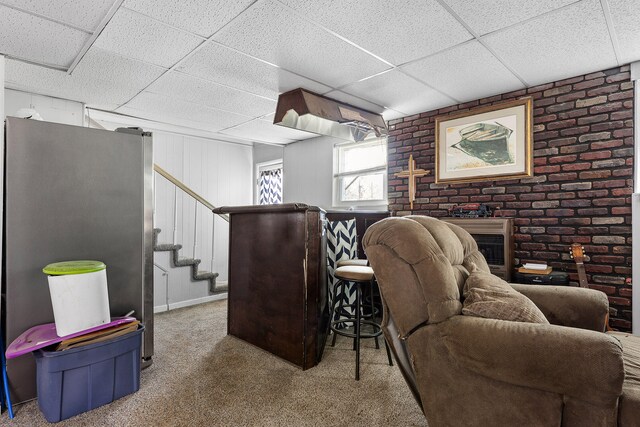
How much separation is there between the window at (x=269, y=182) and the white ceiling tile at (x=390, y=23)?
364 centimetres

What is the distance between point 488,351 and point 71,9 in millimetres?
2926

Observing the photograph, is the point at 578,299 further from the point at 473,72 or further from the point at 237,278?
the point at 237,278

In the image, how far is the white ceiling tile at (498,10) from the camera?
2.04 metres

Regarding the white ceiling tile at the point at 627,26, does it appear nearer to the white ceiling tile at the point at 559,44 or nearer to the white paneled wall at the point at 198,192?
the white ceiling tile at the point at 559,44

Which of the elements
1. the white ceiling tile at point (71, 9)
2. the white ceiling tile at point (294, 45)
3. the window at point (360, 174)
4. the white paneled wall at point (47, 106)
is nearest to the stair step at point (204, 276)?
the window at point (360, 174)

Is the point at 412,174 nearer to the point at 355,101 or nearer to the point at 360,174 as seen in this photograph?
the point at 360,174

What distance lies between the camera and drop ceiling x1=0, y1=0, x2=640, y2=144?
212 centimetres

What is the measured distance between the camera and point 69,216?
2225 millimetres

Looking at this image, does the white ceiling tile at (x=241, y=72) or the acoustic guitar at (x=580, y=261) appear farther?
the acoustic guitar at (x=580, y=261)

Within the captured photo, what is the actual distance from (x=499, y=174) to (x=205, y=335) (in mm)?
3375

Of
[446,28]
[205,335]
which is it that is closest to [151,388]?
[205,335]

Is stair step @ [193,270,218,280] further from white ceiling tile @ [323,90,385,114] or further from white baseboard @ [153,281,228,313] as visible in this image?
white ceiling tile @ [323,90,385,114]

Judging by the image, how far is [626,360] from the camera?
141 centimetres

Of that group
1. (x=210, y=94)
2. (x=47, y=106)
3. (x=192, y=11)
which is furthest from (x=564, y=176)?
(x=47, y=106)
